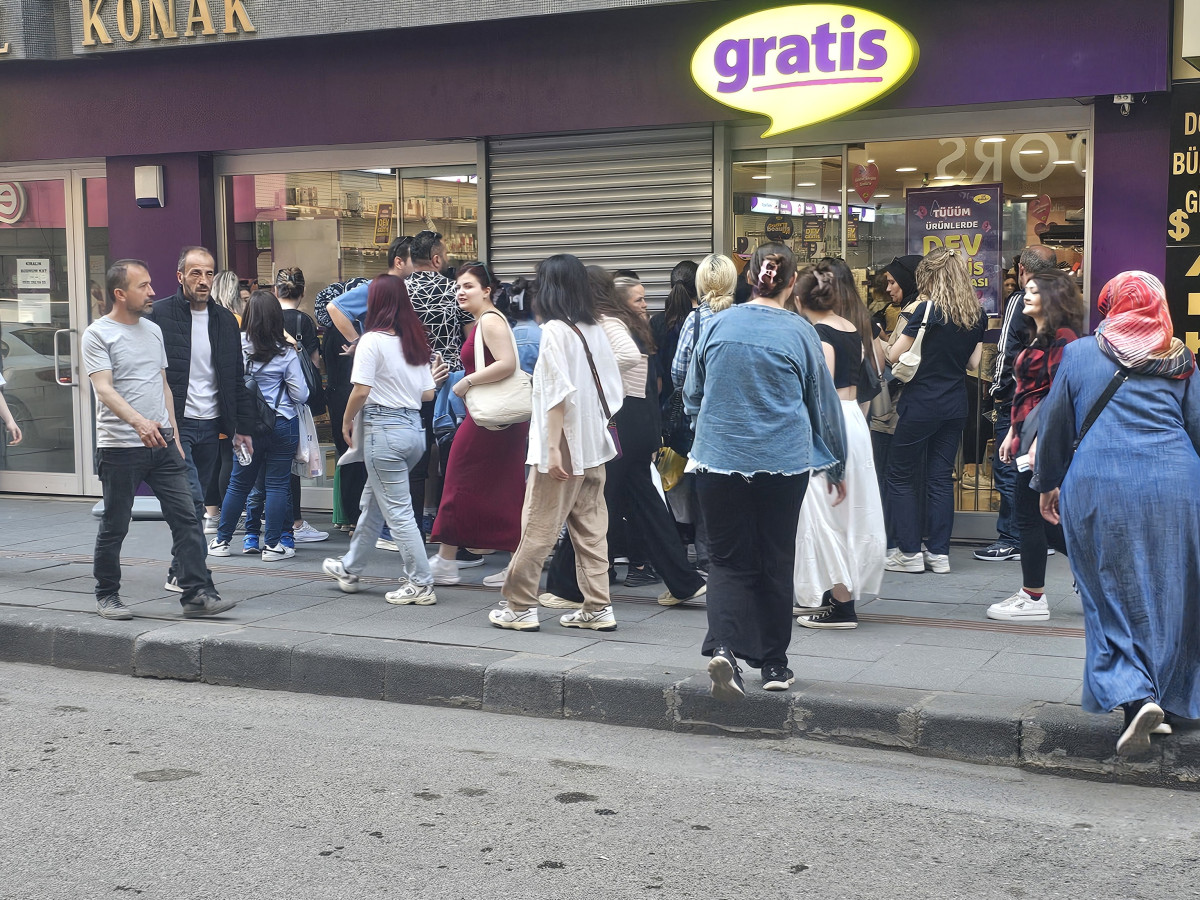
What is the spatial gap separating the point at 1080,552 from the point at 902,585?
9.96 ft

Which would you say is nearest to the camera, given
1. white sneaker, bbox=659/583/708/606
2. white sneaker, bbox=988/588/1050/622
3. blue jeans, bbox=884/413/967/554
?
white sneaker, bbox=988/588/1050/622

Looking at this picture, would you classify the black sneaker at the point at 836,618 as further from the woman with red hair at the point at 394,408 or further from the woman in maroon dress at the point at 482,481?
the woman with red hair at the point at 394,408

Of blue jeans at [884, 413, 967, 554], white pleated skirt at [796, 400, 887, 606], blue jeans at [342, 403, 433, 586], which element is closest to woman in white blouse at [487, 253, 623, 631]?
blue jeans at [342, 403, 433, 586]

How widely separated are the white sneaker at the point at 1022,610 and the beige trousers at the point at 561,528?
6.54 ft

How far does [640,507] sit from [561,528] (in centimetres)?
69

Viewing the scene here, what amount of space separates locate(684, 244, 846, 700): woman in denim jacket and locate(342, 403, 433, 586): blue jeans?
222cm

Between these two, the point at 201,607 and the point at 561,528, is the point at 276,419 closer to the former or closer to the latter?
the point at 201,607

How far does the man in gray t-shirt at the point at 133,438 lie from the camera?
6.72 meters

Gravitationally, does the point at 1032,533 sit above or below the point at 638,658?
above

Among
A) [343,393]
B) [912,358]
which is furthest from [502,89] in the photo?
[912,358]

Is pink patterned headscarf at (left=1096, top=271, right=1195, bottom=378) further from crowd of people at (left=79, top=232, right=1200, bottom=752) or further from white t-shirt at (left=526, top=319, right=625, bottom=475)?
white t-shirt at (left=526, top=319, right=625, bottom=475)

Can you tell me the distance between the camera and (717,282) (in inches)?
291

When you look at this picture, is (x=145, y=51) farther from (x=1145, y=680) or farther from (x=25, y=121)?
(x=1145, y=680)

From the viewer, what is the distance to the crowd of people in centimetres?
473
